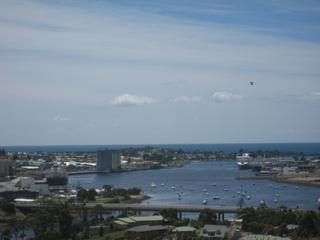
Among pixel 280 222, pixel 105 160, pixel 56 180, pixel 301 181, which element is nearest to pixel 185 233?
pixel 280 222

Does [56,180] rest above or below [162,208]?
above

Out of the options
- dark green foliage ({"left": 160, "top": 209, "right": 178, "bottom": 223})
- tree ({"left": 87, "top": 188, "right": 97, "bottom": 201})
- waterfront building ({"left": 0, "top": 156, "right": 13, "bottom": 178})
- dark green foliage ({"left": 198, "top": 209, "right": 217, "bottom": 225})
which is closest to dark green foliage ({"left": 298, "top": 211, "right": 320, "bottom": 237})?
dark green foliage ({"left": 198, "top": 209, "right": 217, "bottom": 225})

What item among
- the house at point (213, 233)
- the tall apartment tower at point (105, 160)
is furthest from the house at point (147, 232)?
the tall apartment tower at point (105, 160)

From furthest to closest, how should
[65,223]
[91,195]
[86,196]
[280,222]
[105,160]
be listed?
1. [105,160]
2. [91,195]
3. [86,196]
4. [65,223]
5. [280,222]

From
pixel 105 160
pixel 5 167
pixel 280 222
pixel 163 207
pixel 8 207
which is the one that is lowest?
pixel 8 207

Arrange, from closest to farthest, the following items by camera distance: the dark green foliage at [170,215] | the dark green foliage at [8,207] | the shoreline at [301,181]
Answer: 1. the dark green foliage at [170,215]
2. the dark green foliage at [8,207]
3. the shoreline at [301,181]

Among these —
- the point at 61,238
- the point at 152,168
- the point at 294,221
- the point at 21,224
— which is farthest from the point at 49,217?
the point at 152,168

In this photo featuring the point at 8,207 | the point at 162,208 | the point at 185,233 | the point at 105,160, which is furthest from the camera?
the point at 105,160

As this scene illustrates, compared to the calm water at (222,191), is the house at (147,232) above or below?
above

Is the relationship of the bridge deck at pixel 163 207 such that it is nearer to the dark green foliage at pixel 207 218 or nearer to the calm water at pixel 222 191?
the dark green foliage at pixel 207 218

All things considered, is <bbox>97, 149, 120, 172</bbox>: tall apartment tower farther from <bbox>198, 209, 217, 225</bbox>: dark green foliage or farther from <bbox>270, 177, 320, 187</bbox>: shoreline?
<bbox>198, 209, 217, 225</bbox>: dark green foliage

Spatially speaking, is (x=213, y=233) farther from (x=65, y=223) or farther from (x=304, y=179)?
(x=304, y=179)
